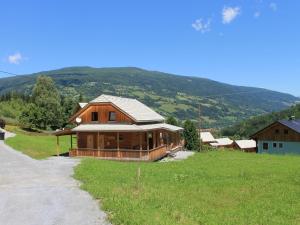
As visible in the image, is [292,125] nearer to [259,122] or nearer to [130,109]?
[130,109]

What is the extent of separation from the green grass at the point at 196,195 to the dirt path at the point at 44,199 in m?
0.81

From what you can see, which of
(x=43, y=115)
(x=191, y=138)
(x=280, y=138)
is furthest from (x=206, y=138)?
(x=191, y=138)

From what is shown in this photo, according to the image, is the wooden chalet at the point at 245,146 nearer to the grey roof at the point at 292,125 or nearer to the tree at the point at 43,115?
the grey roof at the point at 292,125

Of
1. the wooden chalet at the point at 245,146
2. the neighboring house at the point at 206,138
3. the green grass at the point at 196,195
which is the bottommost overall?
the wooden chalet at the point at 245,146

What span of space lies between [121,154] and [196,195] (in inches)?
799

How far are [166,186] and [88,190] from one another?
16.2 feet

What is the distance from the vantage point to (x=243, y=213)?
1816 centimetres

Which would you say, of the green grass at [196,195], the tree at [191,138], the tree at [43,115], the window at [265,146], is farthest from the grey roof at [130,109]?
the tree at [43,115]

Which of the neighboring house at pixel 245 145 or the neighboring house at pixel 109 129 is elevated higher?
the neighboring house at pixel 109 129

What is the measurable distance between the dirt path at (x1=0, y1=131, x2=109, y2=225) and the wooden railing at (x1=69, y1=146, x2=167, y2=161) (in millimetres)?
9841

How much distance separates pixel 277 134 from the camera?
→ 220 feet

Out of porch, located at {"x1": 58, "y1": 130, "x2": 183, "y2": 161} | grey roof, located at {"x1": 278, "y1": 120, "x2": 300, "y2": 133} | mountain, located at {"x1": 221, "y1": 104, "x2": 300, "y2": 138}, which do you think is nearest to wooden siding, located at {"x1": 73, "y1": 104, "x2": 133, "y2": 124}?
porch, located at {"x1": 58, "y1": 130, "x2": 183, "y2": 161}

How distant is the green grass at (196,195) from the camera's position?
54.6ft

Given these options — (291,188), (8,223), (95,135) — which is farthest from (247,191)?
(95,135)
